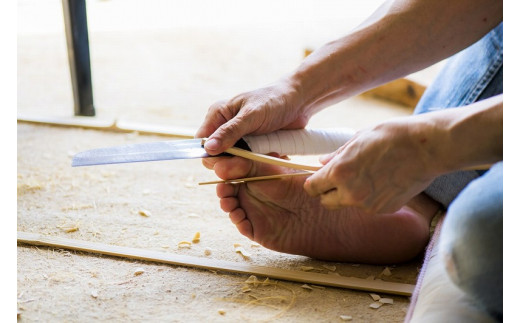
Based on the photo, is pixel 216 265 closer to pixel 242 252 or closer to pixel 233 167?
pixel 242 252

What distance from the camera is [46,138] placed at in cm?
169

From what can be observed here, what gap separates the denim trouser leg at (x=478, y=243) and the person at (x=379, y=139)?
0.20ft

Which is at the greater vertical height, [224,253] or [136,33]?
[136,33]

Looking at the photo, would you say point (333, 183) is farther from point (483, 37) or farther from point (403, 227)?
point (483, 37)

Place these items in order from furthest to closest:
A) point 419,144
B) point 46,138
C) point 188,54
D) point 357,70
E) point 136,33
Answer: point 136,33
point 188,54
point 46,138
point 357,70
point 419,144

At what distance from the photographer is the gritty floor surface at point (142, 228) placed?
36.5 inches

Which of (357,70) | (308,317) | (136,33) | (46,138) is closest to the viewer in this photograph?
(308,317)

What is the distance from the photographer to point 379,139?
0.78 metres

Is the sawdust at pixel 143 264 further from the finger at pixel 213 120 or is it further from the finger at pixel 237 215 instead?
the finger at pixel 213 120

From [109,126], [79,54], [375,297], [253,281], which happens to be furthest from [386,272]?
[79,54]

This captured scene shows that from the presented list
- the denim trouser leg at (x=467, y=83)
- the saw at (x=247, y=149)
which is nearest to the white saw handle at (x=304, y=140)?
the saw at (x=247, y=149)

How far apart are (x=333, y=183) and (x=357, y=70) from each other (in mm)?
404

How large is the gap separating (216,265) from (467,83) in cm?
60

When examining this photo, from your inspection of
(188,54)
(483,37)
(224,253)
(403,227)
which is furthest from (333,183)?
(188,54)
